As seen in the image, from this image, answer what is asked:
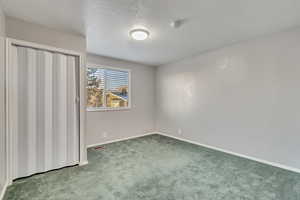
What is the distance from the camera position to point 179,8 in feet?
5.95

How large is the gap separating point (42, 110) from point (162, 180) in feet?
6.85

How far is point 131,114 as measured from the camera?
171 inches

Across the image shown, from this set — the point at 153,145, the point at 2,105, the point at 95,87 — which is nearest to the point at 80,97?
the point at 2,105

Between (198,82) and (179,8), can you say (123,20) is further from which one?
(198,82)

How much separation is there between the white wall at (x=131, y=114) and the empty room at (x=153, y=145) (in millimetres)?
74

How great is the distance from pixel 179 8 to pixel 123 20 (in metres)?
0.80

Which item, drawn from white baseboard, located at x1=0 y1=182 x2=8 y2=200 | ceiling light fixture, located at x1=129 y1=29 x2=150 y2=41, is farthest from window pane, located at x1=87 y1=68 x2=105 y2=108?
white baseboard, located at x1=0 y1=182 x2=8 y2=200

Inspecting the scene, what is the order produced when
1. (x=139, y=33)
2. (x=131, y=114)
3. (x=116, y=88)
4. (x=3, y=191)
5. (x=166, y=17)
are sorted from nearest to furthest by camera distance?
(x=3, y=191) < (x=166, y=17) < (x=139, y=33) < (x=116, y=88) < (x=131, y=114)

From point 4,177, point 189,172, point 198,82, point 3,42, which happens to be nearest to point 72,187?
point 4,177

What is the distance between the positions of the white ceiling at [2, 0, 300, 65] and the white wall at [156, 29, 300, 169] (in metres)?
0.38

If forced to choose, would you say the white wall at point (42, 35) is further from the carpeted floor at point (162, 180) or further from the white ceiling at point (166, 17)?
the carpeted floor at point (162, 180)

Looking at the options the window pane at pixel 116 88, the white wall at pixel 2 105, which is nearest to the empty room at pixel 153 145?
the white wall at pixel 2 105

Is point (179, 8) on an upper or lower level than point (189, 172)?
upper

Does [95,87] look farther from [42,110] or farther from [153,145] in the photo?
[153,145]
